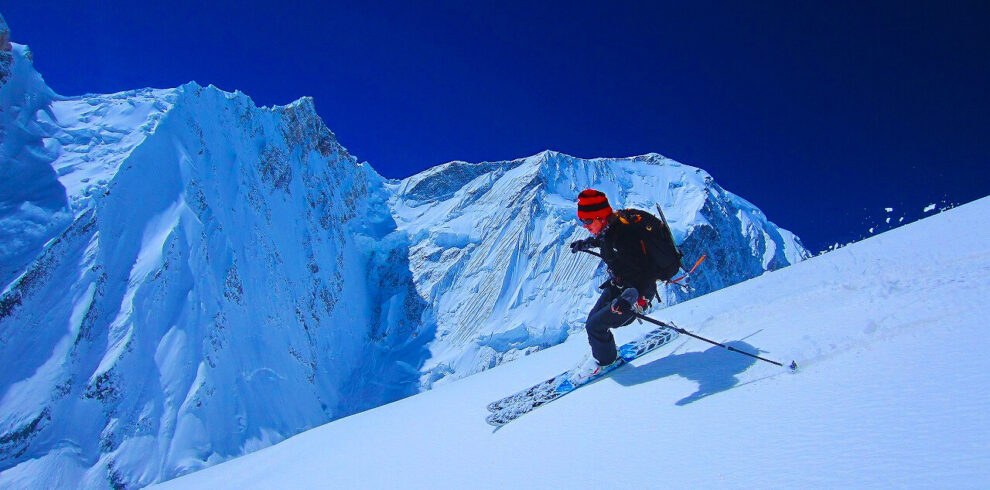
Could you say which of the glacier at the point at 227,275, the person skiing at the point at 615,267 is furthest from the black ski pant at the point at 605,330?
the glacier at the point at 227,275

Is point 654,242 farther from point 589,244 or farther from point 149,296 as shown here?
point 149,296

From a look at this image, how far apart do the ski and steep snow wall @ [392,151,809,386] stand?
38.0 meters

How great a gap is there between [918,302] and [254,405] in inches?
1283

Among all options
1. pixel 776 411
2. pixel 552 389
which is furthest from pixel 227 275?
pixel 776 411

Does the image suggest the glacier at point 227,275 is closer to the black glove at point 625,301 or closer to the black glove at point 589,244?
the black glove at point 589,244

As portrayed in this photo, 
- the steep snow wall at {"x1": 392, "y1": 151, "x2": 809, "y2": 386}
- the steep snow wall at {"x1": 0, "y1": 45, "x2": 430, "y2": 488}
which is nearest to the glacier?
the steep snow wall at {"x1": 0, "y1": 45, "x2": 430, "y2": 488}

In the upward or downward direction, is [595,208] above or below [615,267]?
above

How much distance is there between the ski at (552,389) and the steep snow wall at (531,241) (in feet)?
125

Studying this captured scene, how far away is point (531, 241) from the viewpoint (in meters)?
51.6

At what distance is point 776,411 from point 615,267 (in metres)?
2.07

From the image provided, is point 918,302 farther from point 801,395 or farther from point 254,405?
point 254,405

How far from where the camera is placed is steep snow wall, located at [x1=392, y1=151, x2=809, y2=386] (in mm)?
45250

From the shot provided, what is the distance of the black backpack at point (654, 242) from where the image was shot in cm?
423

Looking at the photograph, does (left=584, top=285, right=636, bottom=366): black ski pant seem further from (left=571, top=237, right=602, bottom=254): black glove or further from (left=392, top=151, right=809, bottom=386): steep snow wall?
(left=392, top=151, right=809, bottom=386): steep snow wall
